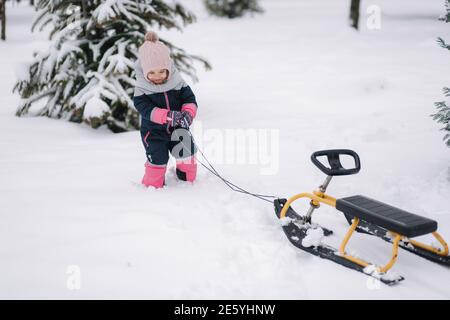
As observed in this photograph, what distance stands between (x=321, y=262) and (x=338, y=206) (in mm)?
489

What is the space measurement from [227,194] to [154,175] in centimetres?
85

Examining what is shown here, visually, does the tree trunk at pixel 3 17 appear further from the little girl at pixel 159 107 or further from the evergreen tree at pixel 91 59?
the little girl at pixel 159 107

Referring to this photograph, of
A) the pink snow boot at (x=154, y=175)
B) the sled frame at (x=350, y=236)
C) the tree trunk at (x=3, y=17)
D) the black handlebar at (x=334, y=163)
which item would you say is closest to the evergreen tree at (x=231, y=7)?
the tree trunk at (x=3, y=17)

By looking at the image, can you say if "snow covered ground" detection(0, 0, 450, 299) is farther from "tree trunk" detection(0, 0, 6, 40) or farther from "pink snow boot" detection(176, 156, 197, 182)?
"tree trunk" detection(0, 0, 6, 40)

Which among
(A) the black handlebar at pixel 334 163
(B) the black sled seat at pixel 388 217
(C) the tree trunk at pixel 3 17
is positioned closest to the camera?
(B) the black sled seat at pixel 388 217

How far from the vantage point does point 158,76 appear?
4.68 meters

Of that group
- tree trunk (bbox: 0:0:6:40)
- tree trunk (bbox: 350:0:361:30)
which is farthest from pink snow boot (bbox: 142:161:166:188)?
tree trunk (bbox: 0:0:6:40)

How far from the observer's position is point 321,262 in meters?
3.57

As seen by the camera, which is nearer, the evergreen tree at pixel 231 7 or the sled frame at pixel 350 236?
the sled frame at pixel 350 236

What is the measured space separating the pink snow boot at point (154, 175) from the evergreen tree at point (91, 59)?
2.07 meters

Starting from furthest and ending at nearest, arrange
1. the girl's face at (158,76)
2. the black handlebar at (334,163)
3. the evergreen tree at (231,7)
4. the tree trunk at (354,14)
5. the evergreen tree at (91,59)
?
the evergreen tree at (231,7), the tree trunk at (354,14), the evergreen tree at (91,59), the girl's face at (158,76), the black handlebar at (334,163)

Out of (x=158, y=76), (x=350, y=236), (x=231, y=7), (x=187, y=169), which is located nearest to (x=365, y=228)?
(x=350, y=236)

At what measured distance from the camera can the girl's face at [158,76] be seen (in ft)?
15.3
